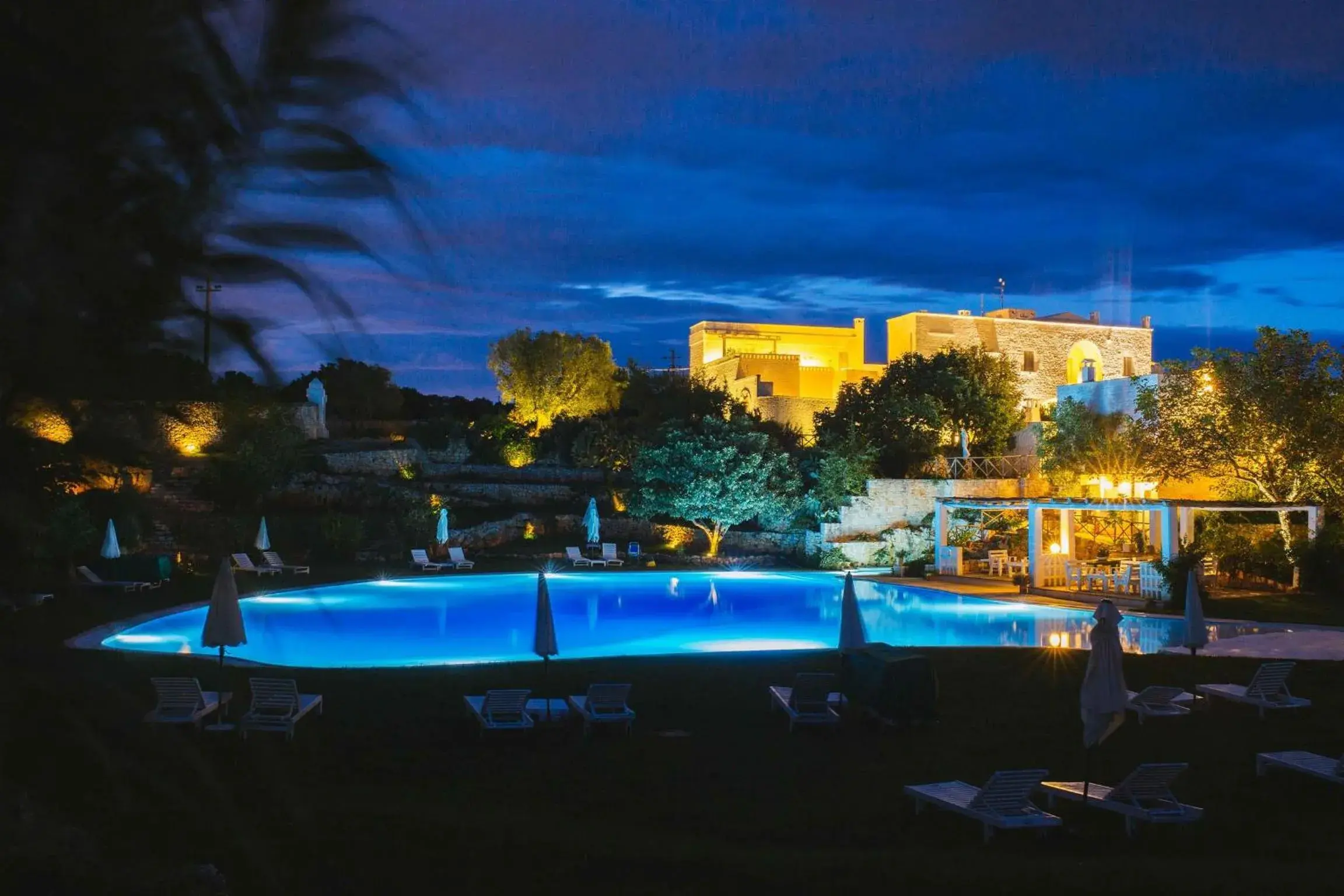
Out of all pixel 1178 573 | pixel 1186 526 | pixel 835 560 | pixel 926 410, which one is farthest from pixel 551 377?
pixel 1178 573

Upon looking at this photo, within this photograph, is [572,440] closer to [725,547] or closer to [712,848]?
[725,547]

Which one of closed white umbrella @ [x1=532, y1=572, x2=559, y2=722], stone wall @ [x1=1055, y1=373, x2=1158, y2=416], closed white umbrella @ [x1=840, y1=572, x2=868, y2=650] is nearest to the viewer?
closed white umbrella @ [x1=532, y1=572, x2=559, y2=722]

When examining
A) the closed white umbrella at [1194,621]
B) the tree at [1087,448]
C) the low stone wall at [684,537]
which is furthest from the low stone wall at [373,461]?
the closed white umbrella at [1194,621]

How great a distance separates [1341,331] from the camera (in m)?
70.5

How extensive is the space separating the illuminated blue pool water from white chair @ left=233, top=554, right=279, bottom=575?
2.16 meters

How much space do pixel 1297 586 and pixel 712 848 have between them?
1847 cm

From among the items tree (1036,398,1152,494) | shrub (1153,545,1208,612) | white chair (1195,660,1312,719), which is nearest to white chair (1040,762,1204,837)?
white chair (1195,660,1312,719)

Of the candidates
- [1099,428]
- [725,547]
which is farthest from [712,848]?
[1099,428]

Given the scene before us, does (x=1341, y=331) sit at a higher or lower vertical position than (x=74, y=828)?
higher

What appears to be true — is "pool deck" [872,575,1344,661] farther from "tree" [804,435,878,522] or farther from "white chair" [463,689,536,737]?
"white chair" [463,689,536,737]

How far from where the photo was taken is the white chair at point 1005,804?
6.99m

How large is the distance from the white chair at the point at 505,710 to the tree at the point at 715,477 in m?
20.1

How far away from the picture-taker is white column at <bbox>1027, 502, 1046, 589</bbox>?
22.9 m

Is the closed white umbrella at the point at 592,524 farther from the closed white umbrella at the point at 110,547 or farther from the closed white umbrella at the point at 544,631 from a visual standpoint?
the closed white umbrella at the point at 544,631
